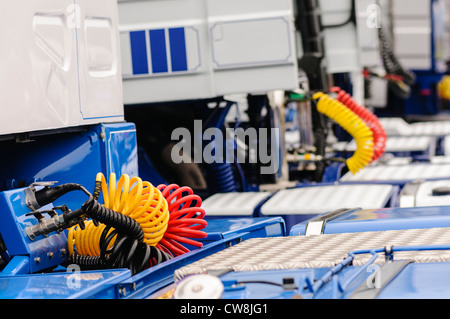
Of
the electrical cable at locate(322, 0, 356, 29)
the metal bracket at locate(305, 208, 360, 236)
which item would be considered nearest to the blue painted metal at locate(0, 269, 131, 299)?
the metal bracket at locate(305, 208, 360, 236)

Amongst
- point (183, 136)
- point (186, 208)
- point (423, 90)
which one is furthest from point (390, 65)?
A: point (186, 208)

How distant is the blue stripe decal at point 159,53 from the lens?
462 centimetres

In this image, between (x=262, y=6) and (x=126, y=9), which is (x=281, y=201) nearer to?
(x=262, y=6)

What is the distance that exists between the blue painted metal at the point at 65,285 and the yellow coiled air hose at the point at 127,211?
39 centimetres

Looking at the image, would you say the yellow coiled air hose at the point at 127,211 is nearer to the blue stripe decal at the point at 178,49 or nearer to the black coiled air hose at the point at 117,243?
the black coiled air hose at the point at 117,243

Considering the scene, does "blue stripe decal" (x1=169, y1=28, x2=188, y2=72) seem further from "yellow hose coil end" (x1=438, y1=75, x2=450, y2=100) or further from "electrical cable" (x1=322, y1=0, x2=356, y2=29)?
"yellow hose coil end" (x1=438, y1=75, x2=450, y2=100)

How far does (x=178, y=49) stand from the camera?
4605 mm

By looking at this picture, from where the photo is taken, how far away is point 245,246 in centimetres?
259

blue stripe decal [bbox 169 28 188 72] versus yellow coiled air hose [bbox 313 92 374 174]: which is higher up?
blue stripe decal [bbox 169 28 188 72]

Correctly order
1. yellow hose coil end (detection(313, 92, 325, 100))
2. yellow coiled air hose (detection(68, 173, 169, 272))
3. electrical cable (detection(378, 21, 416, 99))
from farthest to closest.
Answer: electrical cable (detection(378, 21, 416, 99))
yellow hose coil end (detection(313, 92, 325, 100))
yellow coiled air hose (detection(68, 173, 169, 272))

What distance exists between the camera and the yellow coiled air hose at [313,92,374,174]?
17.9ft

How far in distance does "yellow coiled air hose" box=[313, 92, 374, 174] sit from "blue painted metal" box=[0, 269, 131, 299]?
3.62 metres

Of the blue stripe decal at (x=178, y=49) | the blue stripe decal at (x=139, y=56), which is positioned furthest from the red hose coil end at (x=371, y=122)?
the blue stripe decal at (x=139, y=56)
